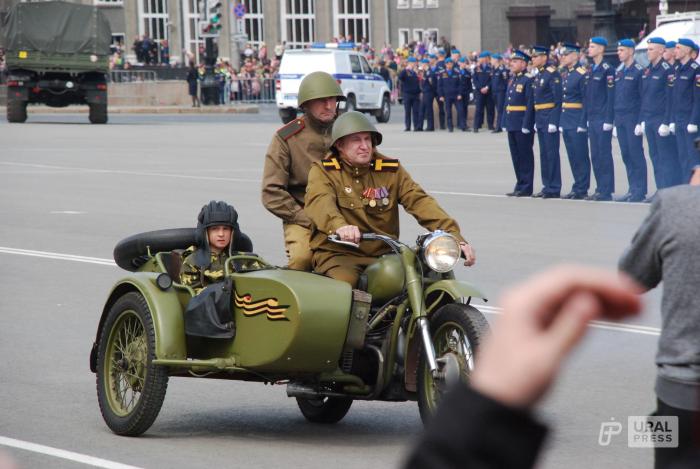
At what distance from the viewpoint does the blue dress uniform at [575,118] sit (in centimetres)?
2100

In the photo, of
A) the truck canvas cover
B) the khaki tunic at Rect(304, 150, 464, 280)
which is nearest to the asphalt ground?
the khaki tunic at Rect(304, 150, 464, 280)

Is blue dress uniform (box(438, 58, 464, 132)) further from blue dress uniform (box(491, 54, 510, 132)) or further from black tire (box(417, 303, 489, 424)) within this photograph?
black tire (box(417, 303, 489, 424))

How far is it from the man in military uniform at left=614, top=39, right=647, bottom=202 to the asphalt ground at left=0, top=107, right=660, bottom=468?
1.18 m

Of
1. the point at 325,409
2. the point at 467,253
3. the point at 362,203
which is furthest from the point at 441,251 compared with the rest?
the point at 325,409

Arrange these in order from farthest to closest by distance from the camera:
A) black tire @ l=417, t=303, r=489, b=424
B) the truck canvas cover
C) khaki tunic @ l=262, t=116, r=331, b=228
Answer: the truck canvas cover, khaki tunic @ l=262, t=116, r=331, b=228, black tire @ l=417, t=303, r=489, b=424

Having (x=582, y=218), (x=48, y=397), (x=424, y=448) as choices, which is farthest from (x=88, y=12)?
(x=424, y=448)

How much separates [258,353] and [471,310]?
37.3 inches

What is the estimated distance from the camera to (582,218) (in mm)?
17578

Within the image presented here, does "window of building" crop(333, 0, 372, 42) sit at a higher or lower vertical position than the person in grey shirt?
higher

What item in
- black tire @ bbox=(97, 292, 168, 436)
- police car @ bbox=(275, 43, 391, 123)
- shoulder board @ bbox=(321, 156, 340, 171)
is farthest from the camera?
police car @ bbox=(275, 43, 391, 123)

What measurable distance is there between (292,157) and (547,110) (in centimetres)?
1374

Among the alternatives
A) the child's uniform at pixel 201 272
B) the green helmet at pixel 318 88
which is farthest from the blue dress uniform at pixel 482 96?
the child's uniform at pixel 201 272

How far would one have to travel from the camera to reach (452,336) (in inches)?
261

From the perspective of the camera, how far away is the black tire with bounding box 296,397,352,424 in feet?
24.8
